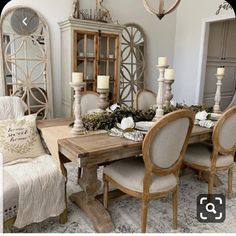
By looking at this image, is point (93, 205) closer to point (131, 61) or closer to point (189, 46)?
point (131, 61)

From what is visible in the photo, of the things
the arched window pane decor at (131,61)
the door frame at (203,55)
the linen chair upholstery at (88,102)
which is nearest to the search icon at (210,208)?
the linen chair upholstery at (88,102)

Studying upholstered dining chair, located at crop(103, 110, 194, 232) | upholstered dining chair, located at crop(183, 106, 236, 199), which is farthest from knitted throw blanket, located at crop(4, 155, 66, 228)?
upholstered dining chair, located at crop(183, 106, 236, 199)

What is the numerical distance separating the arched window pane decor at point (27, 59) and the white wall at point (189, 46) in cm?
262

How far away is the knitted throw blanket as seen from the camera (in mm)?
1646

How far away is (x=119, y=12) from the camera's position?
4.08 m

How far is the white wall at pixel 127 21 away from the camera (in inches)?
137

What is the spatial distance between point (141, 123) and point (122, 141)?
1.24ft

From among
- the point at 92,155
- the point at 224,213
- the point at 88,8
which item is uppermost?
the point at 88,8

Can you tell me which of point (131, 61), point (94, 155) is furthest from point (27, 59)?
point (94, 155)

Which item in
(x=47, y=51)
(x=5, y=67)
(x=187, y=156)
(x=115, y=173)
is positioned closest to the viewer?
(x=115, y=173)

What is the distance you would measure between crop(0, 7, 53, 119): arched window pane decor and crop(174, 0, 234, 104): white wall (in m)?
2.62

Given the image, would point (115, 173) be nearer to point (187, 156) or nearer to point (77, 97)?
point (77, 97)

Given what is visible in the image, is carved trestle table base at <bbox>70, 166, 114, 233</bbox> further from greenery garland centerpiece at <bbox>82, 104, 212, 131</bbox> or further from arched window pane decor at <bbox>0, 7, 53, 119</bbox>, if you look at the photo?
arched window pane decor at <bbox>0, 7, 53, 119</bbox>

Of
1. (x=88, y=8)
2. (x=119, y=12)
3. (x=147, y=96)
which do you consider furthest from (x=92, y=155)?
(x=119, y=12)
